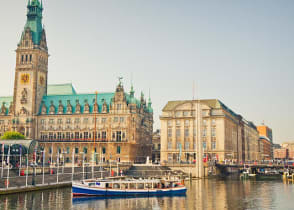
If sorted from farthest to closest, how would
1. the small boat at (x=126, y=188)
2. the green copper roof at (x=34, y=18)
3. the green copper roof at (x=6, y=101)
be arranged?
the green copper roof at (x=6, y=101) → the green copper roof at (x=34, y=18) → the small boat at (x=126, y=188)

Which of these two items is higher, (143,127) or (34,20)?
(34,20)

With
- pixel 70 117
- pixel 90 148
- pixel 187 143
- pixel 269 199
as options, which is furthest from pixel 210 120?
pixel 269 199

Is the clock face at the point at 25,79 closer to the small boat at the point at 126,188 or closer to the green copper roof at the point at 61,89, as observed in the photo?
the green copper roof at the point at 61,89

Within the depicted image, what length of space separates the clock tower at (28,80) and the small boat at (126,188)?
304ft

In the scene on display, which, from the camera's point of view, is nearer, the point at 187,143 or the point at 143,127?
the point at 187,143

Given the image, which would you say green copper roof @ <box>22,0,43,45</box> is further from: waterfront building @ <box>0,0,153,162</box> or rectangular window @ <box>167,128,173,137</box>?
rectangular window @ <box>167,128,173,137</box>

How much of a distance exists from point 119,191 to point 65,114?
90368 mm

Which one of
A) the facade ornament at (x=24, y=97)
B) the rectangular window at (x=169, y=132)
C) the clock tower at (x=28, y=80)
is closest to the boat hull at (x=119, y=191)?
the rectangular window at (x=169, y=132)

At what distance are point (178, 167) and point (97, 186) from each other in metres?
53.1

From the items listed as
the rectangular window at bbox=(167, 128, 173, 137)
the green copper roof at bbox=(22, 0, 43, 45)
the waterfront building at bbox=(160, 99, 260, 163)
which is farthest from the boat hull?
the green copper roof at bbox=(22, 0, 43, 45)

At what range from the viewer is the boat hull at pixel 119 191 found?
67.1 m

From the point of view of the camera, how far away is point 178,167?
11800 cm

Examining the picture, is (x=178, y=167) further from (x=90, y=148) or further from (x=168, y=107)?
(x=90, y=148)

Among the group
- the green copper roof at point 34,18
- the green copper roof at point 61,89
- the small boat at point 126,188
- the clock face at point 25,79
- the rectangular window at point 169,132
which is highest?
the green copper roof at point 34,18
